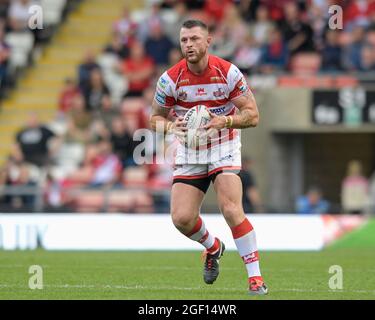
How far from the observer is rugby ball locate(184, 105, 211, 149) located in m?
11.5

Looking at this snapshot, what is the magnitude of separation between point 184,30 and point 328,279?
138 inches

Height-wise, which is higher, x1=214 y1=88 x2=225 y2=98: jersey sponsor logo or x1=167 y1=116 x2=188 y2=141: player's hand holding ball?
x1=214 y1=88 x2=225 y2=98: jersey sponsor logo

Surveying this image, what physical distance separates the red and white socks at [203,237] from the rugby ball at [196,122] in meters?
0.95

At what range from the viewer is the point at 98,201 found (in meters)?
22.0

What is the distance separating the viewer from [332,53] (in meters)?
23.0

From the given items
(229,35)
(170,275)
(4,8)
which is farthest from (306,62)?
(170,275)

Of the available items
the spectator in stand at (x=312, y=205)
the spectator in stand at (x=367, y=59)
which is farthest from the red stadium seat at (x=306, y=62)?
the spectator in stand at (x=312, y=205)

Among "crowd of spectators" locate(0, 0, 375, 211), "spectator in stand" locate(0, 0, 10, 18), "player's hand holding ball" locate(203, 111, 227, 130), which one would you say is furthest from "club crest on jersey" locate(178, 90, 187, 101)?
"spectator in stand" locate(0, 0, 10, 18)

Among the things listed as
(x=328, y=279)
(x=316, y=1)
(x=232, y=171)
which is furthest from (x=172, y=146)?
(x=232, y=171)

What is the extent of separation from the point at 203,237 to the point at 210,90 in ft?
5.13

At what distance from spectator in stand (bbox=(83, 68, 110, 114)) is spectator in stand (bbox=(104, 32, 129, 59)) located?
0.82m

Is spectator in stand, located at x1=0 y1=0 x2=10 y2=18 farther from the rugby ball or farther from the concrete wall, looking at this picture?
the rugby ball

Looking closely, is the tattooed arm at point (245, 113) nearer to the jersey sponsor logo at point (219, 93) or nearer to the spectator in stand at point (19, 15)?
the jersey sponsor logo at point (219, 93)

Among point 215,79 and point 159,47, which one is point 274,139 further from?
point 215,79
